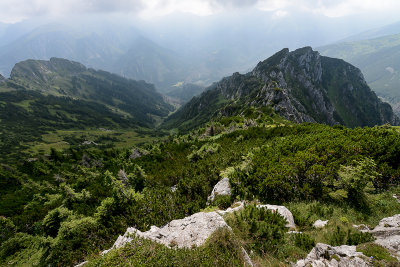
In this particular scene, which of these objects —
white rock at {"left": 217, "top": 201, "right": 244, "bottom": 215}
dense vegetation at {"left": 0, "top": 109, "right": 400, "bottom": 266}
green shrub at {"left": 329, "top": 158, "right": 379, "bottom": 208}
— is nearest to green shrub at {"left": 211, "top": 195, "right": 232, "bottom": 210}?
dense vegetation at {"left": 0, "top": 109, "right": 400, "bottom": 266}

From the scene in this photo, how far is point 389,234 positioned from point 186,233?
9874 millimetres

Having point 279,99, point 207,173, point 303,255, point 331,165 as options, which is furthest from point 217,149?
point 279,99

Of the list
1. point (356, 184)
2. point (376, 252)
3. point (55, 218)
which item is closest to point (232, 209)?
point (376, 252)

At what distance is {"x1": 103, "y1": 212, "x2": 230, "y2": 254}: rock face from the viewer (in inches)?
375

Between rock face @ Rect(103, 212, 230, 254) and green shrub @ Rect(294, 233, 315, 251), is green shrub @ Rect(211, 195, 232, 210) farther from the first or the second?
green shrub @ Rect(294, 233, 315, 251)

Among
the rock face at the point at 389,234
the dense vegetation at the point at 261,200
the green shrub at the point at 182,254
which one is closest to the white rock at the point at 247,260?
the green shrub at the point at 182,254

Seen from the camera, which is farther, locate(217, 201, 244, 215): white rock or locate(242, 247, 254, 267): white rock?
locate(217, 201, 244, 215): white rock

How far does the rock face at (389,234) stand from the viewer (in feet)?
24.4

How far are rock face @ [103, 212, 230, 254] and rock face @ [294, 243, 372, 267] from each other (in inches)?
148

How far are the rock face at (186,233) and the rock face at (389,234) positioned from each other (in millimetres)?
6734

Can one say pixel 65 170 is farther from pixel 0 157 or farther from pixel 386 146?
pixel 0 157

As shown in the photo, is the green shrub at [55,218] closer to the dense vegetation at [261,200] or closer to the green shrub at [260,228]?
the dense vegetation at [261,200]

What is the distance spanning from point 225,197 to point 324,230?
6.95 meters

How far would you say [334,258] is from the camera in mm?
7301
